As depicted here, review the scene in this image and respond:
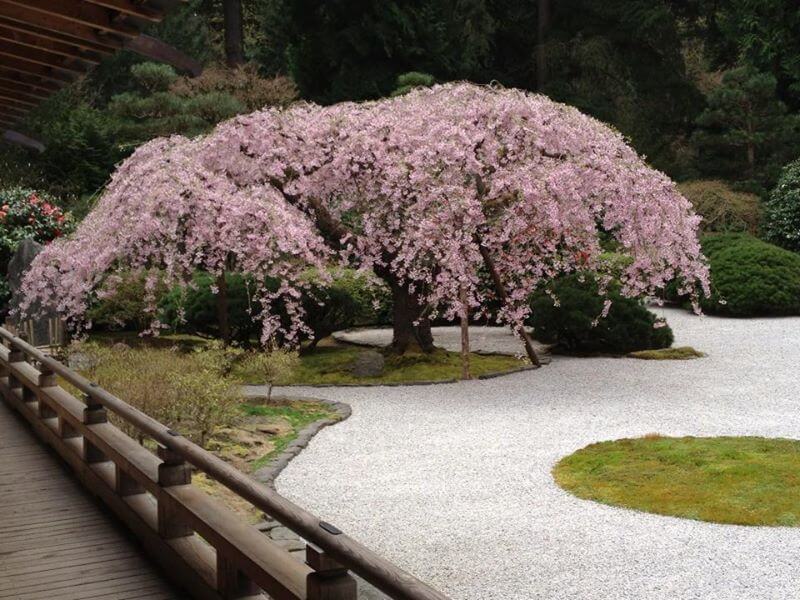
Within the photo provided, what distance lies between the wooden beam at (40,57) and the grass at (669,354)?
1030 cm

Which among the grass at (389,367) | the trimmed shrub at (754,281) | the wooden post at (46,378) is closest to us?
the wooden post at (46,378)

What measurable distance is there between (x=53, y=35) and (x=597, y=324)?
10602 mm

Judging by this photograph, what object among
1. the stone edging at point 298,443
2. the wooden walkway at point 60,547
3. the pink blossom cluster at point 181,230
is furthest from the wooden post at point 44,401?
the pink blossom cluster at point 181,230

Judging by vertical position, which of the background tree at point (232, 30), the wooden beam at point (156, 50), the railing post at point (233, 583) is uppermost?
the background tree at point (232, 30)

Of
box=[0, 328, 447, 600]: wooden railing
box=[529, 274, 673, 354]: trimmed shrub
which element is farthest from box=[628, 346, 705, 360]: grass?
box=[0, 328, 447, 600]: wooden railing

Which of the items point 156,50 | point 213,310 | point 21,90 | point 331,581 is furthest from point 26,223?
point 331,581

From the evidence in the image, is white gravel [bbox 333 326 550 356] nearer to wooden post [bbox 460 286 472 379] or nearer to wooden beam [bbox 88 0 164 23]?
wooden post [bbox 460 286 472 379]

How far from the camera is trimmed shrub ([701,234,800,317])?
17.6 metres

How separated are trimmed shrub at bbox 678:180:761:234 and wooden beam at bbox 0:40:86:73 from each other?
1867 centimetres

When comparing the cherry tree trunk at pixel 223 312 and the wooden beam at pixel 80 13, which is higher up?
the wooden beam at pixel 80 13

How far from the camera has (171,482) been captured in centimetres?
435

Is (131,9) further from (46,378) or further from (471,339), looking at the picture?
(471,339)

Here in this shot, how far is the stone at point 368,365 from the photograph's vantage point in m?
12.4

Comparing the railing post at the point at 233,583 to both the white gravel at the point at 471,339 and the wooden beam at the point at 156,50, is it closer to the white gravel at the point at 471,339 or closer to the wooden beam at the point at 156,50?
the wooden beam at the point at 156,50
